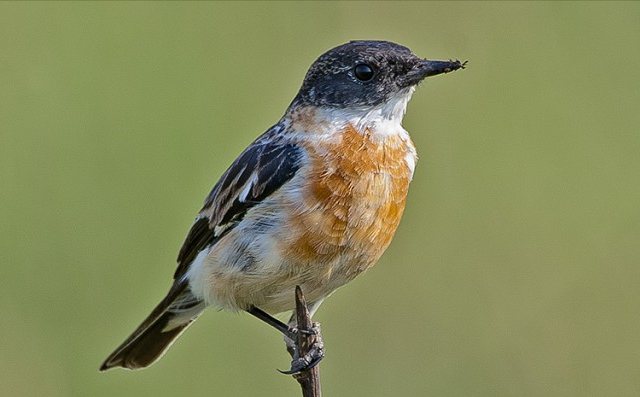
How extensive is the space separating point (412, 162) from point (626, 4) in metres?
3.43

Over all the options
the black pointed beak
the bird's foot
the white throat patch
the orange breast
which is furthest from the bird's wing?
the bird's foot

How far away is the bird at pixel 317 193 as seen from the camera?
5551mm

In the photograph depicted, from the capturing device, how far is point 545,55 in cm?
845

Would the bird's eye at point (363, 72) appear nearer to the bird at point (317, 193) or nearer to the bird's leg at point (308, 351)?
the bird at point (317, 193)

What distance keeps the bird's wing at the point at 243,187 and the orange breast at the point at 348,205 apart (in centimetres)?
14

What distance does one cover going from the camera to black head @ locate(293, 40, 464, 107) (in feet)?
19.0

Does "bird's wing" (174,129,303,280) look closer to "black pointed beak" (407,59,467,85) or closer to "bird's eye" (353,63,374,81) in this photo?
"bird's eye" (353,63,374,81)

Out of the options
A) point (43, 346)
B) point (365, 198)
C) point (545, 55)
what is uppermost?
point (545, 55)

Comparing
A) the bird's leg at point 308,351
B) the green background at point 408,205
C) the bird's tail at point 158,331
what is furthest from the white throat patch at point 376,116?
the green background at point 408,205

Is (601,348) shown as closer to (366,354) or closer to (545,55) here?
(366,354)

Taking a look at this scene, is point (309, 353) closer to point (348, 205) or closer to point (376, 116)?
point (348, 205)

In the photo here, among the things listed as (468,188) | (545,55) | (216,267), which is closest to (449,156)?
(468,188)

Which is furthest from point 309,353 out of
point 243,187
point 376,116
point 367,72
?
point 367,72

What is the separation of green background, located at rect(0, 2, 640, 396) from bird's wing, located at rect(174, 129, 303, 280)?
1.46 m
